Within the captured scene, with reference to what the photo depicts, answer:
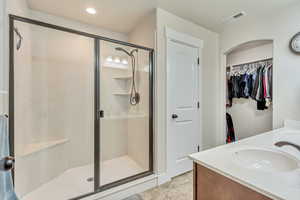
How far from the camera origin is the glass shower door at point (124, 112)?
2111mm

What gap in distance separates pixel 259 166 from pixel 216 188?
1.52 feet

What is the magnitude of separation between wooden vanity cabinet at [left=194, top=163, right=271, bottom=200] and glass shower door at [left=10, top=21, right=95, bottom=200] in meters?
1.39

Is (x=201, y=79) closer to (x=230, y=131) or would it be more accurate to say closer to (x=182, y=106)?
(x=182, y=106)

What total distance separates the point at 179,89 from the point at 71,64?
70.4 inches

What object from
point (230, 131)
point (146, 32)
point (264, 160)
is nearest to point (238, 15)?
point (146, 32)

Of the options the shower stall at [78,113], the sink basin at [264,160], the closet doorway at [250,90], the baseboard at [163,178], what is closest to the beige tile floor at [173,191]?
the baseboard at [163,178]

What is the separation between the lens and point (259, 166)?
38.3 inches

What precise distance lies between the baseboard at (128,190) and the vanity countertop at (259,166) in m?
1.23

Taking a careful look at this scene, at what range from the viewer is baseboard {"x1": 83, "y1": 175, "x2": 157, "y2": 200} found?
1.60 metres

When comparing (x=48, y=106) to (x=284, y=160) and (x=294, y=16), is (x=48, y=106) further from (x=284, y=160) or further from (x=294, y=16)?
(x=294, y=16)

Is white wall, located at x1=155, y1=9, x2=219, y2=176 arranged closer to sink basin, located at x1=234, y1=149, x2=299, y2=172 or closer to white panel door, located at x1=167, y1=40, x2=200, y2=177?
white panel door, located at x1=167, y1=40, x2=200, y2=177

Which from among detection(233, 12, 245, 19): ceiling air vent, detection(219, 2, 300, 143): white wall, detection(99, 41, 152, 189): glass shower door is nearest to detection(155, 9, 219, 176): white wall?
detection(99, 41, 152, 189): glass shower door

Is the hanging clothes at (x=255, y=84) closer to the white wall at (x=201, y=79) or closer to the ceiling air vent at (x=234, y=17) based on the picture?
the white wall at (x=201, y=79)

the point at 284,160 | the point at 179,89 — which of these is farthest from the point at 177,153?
the point at 284,160
